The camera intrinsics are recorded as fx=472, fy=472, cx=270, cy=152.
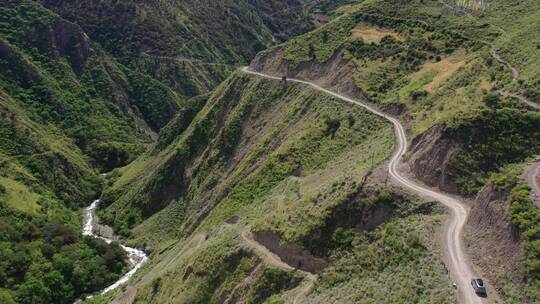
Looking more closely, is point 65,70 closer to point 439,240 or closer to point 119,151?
point 119,151

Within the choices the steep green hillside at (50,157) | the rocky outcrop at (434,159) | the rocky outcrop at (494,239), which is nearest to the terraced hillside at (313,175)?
the rocky outcrop at (494,239)

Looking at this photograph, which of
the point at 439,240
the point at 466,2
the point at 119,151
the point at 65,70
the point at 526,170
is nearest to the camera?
the point at 439,240

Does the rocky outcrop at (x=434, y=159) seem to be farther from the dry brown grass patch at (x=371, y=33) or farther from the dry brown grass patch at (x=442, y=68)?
the dry brown grass patch at (x=371, y=33)

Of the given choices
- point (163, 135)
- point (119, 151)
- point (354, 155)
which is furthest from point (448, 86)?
point (119, 151)

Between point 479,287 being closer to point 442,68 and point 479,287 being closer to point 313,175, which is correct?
point 313,175

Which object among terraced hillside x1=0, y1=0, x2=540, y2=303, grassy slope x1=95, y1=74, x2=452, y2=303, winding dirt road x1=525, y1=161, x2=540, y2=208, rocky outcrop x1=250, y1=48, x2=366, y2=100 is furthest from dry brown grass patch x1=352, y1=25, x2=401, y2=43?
winding dirt road x1=525, y1=161, x2=540, y2=208

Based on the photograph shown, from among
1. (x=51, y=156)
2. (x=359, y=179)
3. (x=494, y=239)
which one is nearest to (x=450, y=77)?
(x=359, y=179)
